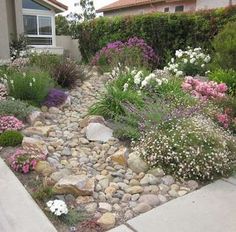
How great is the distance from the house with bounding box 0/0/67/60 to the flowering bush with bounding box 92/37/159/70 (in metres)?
6.46

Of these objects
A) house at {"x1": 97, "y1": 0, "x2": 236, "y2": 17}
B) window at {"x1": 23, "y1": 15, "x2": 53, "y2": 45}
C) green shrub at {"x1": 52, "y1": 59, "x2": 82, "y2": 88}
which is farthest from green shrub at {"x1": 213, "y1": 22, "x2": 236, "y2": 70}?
window at {"x1": 23, "y1": 15, "x2": 53, "y2": 45}

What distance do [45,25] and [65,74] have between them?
35.7 feet

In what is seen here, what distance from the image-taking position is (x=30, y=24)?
17000 mm

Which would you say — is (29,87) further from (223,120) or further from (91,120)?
(223,120)

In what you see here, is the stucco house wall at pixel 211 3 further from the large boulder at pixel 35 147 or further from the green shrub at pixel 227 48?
the large boulder at pixel 35 147

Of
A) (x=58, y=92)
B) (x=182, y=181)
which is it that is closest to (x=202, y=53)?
(x=58, y=92)

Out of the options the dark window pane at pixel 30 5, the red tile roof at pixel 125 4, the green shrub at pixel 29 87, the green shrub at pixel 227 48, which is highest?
the red tile roof at pixel 125 4

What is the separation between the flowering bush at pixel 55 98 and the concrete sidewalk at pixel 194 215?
369 cm

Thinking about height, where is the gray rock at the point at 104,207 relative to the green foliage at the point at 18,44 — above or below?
below

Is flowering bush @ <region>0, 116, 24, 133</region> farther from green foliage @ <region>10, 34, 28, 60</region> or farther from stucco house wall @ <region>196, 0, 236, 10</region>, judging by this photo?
stucco house wall @ <region>196, 0, 236, 10</region>

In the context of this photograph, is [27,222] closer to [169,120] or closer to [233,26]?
[169,120]

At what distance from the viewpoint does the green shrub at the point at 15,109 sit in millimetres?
5418

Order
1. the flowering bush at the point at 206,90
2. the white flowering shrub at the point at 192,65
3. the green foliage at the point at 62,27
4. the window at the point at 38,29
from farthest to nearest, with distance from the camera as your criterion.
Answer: the green foliage at the point at 62,27 → the window at the point at 38,29 → the white flowering shrub at the point at 192,65 → the flowering bush at the point at 206,90

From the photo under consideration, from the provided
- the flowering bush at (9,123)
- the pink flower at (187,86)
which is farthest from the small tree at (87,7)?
the flowering bush at (9,123)
